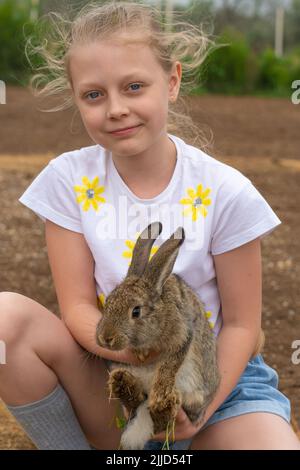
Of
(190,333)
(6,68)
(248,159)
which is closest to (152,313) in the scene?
(190,333)

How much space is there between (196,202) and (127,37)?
553mm

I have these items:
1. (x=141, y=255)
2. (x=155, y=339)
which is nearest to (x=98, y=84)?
(x=141, y=255)

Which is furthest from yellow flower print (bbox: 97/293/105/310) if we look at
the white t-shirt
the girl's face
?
the girl's face

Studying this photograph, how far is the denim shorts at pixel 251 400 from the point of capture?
8.64 ft

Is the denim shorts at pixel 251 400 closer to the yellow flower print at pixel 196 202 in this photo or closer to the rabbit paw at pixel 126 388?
the rabbit paw at pixel 126 388

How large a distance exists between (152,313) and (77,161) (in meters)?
0.87

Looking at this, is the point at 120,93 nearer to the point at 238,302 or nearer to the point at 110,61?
the point at 110,61

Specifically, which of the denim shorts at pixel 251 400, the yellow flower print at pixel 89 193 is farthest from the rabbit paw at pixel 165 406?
the yellow flower print at pixel 89 193

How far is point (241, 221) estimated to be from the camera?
262cm

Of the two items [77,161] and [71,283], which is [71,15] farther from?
[71,283]

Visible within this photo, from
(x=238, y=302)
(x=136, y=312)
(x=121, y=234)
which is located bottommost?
(x=238, y=302)

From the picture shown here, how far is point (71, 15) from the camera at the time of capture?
275cm

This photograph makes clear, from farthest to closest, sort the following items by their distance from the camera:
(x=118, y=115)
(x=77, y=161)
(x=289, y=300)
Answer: (x=289, y=300) < (x=77, y=161) < (x=118, y=115)

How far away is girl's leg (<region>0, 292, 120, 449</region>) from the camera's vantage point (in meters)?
2.52
